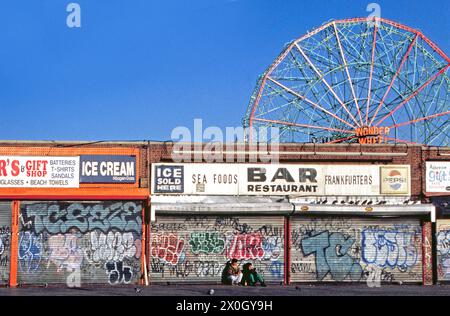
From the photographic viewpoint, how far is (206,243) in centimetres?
3372

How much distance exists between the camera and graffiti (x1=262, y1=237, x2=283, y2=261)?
3394 cm

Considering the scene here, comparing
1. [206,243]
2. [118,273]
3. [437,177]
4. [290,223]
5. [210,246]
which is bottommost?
[118,273]

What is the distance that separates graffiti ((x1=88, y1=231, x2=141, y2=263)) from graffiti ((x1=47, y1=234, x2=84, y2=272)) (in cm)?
53

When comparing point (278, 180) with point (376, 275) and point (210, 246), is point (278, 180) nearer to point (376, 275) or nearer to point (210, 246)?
point (210, 246)

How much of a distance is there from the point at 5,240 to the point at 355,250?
1344 centimetres

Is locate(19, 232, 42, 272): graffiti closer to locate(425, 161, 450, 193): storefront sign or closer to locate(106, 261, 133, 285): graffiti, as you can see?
locate(106, 261, 133, 285): graffiti

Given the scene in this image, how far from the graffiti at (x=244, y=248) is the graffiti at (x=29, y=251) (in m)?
7.22

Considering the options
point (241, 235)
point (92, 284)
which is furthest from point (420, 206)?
point (92, 284)

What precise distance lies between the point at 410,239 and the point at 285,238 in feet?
16.5

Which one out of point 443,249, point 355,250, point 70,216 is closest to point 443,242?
point 443,249

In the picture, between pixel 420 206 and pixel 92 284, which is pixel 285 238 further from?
pixel 92 284

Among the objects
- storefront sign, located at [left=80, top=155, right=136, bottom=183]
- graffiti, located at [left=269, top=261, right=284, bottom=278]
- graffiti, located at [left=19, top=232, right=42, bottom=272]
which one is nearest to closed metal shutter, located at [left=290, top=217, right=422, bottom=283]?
graffiti, located at [left=269, top=261, right=284, bottom=278]

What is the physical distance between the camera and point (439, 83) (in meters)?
49.2
